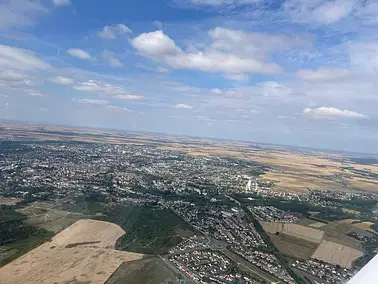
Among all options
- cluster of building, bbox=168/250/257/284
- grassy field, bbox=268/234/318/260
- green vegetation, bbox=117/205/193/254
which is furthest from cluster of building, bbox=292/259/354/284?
green vegetation, bbox=117/205/193/254

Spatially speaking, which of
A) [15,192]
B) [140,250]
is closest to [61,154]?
[15,192]

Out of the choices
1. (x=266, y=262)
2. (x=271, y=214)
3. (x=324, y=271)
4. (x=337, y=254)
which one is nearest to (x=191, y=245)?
(x=266, y=262)

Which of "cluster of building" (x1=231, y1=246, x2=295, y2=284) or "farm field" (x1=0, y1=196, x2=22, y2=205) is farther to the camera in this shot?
"farm field" (x1=0, y1=196, x2=22, y2=205)

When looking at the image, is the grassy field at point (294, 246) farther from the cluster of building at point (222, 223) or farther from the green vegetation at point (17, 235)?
the green vegetation at point (17, 235)

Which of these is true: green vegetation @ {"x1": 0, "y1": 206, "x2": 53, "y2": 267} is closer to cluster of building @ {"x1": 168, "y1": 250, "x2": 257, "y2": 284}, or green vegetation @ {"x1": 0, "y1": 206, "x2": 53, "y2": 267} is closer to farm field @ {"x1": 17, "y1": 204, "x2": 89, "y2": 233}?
farm field @ {"x1": 17, "y1": 204, "x2": 89, "y2": 233}

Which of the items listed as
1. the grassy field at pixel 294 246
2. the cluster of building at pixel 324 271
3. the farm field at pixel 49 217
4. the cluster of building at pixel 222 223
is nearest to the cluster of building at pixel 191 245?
the cluster of building at pixel 222 223

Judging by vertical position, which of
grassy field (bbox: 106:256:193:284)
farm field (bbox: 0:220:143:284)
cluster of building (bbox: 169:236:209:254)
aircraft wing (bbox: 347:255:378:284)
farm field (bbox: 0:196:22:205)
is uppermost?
aircraft wing (bbox: 347:255:378:284)

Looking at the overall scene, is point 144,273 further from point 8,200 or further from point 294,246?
point 8,200
